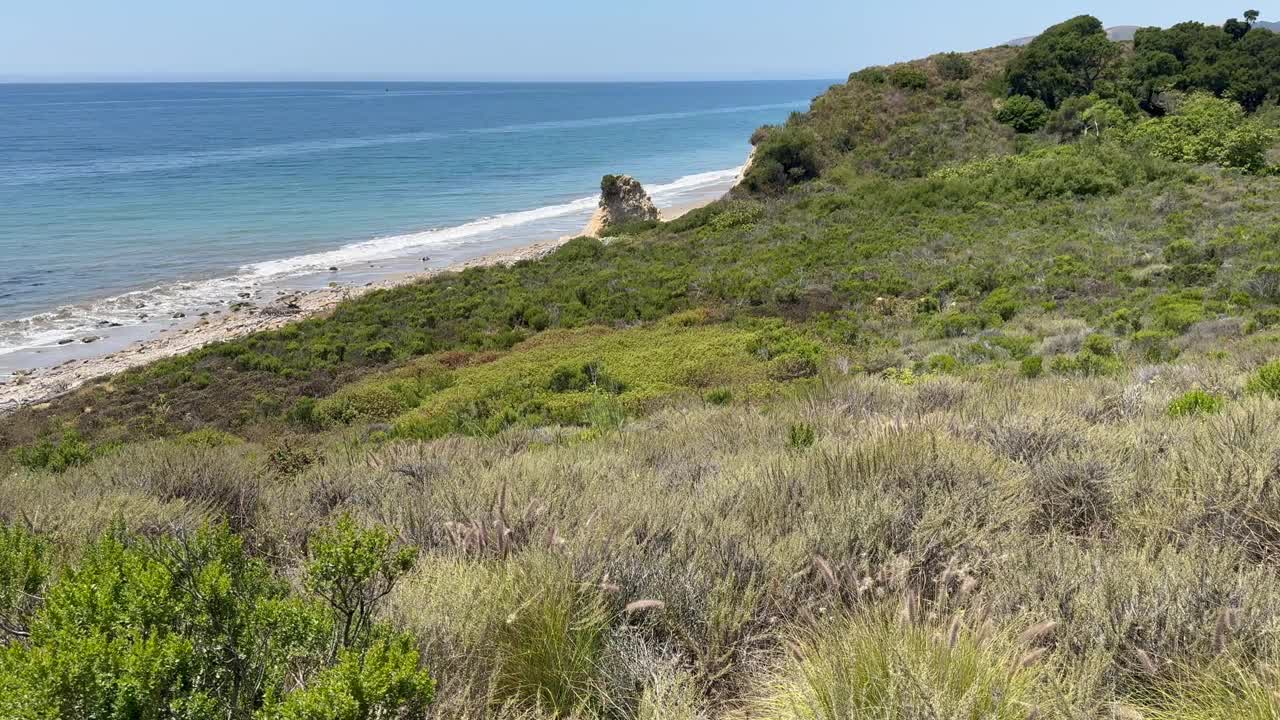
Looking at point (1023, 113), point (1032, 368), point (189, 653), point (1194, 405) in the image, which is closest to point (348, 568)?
point (189, 653)

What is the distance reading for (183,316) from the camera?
2616 cm

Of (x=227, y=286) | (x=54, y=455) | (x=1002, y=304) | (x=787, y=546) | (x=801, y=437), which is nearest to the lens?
(x=787, y=546)

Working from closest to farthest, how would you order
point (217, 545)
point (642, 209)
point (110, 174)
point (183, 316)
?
point (217, 545) < point (183, 316) < point (642, 209) < point (110, 174)

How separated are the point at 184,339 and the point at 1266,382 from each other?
25.4 meters

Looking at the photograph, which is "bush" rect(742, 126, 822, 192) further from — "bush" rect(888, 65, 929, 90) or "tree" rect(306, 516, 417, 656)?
"tree" rect(306, 516, 417, 656)

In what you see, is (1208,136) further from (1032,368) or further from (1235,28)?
(1032,368)

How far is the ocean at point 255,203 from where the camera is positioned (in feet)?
93.1

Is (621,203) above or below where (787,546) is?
below

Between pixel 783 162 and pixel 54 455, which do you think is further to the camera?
pixel 783 162

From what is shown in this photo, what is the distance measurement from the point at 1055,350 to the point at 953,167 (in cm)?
2308

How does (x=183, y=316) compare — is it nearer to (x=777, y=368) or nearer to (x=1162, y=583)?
(x=777, y=368)

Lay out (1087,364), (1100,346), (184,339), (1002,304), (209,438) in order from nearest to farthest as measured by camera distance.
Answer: (1087,364) < (1100,346) < (209,438) < (1002,304) < (184,339)

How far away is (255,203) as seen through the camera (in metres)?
46.6

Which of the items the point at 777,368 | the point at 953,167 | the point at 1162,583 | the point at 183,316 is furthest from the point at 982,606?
the point at 953,167
